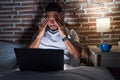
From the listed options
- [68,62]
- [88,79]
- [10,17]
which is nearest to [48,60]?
[88,79]

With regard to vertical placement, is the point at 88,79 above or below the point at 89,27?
below

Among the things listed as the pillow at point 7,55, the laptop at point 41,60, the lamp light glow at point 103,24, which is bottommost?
the pillow at point 7,55

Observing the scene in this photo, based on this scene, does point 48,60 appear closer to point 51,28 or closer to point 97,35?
point 51,28

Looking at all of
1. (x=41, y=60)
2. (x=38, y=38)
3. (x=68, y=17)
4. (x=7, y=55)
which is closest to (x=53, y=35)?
(x=38, y=38)

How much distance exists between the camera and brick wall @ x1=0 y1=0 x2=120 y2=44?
2971mm

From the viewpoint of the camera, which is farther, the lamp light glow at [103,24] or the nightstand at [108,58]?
the lamp light glow at [103,24]

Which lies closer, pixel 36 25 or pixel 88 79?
pixel 88 79

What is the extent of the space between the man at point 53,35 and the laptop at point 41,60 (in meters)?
0.86

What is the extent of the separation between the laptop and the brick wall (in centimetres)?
153

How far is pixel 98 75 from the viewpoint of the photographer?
169 cm

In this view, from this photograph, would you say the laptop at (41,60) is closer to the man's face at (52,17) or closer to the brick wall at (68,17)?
the man's face at (52,17)

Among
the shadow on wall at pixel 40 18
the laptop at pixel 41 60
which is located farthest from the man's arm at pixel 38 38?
the laptop at pixel 41 60

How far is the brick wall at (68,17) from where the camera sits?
2971 millimetres

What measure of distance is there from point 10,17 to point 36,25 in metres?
0.43
